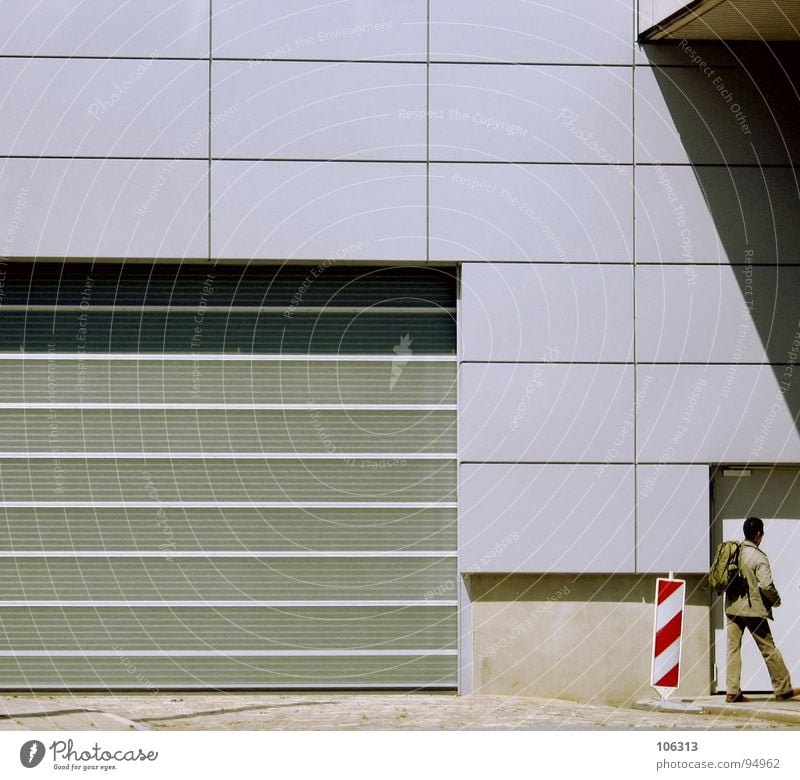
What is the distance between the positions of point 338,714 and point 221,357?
3690mm

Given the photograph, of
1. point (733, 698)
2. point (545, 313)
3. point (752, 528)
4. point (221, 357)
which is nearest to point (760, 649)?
point (733, 698)

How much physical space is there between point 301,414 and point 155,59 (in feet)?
12.3

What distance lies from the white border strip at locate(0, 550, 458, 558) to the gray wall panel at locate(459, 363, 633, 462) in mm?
1139

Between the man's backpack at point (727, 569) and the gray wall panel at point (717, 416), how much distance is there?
0.92 metres

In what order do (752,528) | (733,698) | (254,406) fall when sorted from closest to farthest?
(733,698)
(752,528)
(254,406)

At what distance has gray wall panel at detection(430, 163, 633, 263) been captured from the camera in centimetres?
1234

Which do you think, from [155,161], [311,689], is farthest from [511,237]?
[311,689]

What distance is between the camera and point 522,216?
12359 mm

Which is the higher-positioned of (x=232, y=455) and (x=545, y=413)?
(x=545, y=413)

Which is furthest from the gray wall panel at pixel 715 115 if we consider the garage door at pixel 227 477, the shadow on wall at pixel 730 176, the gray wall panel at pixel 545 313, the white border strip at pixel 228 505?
the white border strip at pixel 228 505

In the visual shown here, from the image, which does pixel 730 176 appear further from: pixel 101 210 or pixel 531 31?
pixel 101 210

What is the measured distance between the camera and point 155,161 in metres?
12.2

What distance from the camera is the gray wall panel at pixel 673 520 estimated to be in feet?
40.1

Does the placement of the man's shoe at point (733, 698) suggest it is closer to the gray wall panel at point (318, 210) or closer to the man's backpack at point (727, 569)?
the man's backpack at point (727, 569)
